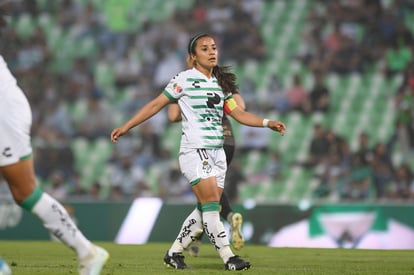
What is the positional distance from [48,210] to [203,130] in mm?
2580

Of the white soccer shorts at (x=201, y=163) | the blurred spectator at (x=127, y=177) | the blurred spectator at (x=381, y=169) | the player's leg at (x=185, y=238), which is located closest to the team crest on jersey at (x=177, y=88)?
the white soccer shorts at (x=201, y=163)

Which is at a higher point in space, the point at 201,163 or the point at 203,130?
the point at 203,130

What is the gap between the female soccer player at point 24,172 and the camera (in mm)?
6066

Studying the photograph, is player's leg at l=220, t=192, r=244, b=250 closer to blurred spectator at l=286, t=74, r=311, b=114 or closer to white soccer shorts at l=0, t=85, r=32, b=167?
white soccer shorts at l=0, t=85, r=32, b=167

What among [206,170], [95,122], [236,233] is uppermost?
[206,170]

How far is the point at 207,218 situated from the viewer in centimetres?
823

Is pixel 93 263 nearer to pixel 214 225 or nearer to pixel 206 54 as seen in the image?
pixel 214 225

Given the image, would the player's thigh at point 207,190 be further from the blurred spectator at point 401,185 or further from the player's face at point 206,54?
the blurred spectator at point 401,185

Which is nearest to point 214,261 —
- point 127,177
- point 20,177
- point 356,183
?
point 20,177

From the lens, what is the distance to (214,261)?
9914mm

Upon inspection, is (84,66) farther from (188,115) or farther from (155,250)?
(188,115)

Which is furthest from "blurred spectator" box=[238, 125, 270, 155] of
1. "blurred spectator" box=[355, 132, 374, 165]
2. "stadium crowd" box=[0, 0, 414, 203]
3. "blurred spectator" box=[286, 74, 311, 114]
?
"blurred spectator" box=[355, 132, 374, 165]

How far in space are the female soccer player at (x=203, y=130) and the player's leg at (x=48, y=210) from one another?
2102 mm

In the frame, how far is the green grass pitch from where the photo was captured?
8.39 m
